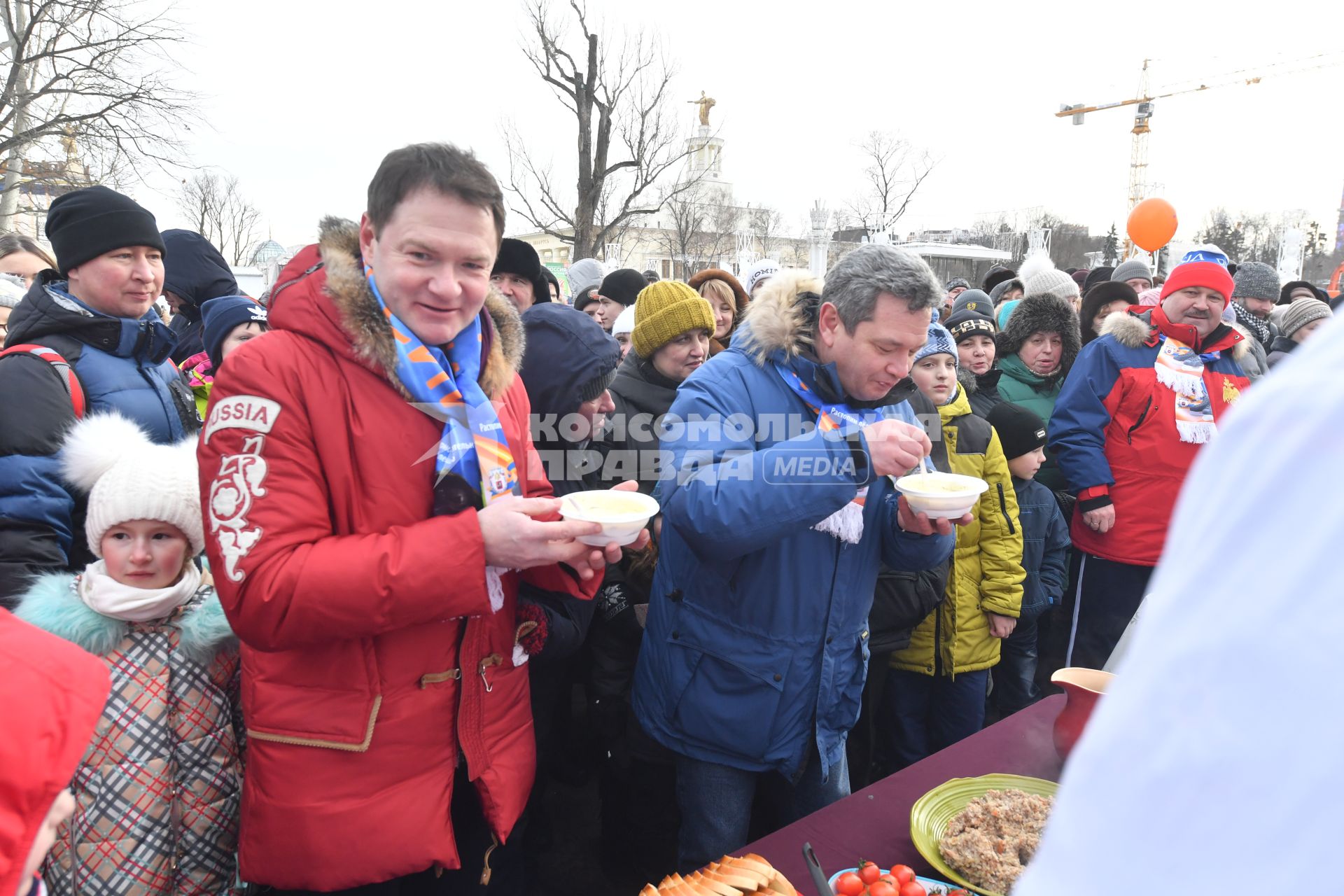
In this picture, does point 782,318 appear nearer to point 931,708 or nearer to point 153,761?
point 153,761

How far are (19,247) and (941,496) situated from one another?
6222 millimetres

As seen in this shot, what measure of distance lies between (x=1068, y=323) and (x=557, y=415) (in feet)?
12.2

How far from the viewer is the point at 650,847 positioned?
3279 mm

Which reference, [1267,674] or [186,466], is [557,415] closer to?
[186,466]

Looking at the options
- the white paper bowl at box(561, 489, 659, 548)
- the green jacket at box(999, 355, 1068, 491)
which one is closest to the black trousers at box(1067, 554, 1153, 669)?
the green jacket at box(999, 355, 1068, 491)

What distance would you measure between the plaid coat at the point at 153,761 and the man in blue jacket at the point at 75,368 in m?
0.30

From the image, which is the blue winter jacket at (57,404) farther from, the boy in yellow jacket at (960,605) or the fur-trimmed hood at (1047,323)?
the fur-trimmed hood at (1047,323)

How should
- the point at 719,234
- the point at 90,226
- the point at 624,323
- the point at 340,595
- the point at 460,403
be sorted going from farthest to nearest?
the point at 719,234 → the point at 624,323 → the point at 90,226 → the point at 460,403 → the point at 340,595

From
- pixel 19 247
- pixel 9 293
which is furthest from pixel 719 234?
pixel 9 293

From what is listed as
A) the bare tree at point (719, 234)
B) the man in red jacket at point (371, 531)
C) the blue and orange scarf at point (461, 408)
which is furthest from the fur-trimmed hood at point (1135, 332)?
the bare tree at point (719, 234)

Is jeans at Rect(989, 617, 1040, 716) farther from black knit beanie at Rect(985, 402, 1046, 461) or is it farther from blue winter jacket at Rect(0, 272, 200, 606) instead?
blue winter jacket at Rect(0, 272, 200, 606)

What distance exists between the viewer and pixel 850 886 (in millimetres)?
1583

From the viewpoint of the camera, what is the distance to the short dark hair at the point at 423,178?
1654 millimetres

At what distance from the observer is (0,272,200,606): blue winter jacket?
7.33 feet
